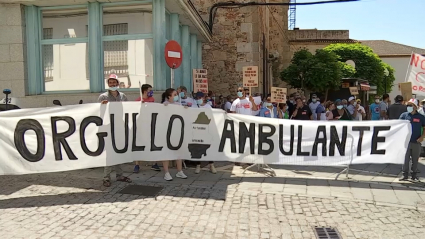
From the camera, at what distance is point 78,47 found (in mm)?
9117

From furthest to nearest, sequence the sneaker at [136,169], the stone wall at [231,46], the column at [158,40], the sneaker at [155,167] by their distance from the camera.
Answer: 1. the stone wall at [231,46]
2. the column at [158,40]
3. the sneaker at [155,167]
4. the sneaker at [136,169]

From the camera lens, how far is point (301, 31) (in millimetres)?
42594

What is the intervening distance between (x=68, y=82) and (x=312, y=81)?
16.9m

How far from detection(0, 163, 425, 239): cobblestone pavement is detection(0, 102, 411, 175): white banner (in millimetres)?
573

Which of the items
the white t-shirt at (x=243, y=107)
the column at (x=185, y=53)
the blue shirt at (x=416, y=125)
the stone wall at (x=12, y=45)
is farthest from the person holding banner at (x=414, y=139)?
the stone wall at (x=12, y=45)

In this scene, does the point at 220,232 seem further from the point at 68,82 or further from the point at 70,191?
the point at 68,82

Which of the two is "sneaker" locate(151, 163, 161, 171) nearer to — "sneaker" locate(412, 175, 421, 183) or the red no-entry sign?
the red no-entry sign

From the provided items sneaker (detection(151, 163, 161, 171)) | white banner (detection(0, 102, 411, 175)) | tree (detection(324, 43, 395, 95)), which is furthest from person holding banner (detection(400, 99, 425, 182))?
Result: tree (detection(324, 43, 395, 95))

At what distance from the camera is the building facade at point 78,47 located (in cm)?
883

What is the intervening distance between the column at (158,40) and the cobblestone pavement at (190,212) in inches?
113

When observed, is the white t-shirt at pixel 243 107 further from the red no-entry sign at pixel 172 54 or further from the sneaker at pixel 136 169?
the sneaker at pixel 136 169

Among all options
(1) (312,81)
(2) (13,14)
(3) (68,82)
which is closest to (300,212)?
(3) (68,82)

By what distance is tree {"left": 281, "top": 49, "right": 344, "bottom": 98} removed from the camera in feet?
74.3

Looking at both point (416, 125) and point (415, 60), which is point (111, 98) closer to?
point (416, 125)
